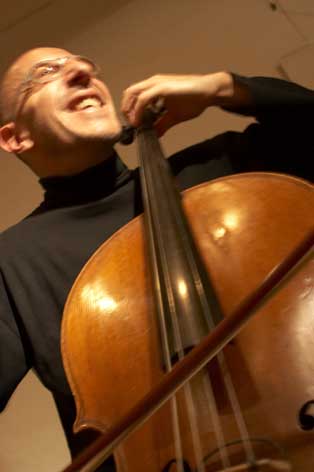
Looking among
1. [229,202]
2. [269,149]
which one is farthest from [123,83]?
[229,202]

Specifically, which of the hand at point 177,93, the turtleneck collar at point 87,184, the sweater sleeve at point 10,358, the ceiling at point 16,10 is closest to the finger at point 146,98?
the hand at point 177,93

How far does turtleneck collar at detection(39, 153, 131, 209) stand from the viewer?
84 cm

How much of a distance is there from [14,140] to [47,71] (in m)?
0.15

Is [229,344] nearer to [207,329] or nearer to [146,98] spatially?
[207,329]

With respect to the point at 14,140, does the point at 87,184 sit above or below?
below

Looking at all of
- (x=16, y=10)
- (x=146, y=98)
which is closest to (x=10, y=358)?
(x=146, y=98)

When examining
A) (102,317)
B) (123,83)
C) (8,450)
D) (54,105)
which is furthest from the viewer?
(123,83)

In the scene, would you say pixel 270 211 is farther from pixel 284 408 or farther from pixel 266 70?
pixel 266 70

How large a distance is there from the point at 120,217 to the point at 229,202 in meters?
0.23

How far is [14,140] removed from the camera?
0.99m

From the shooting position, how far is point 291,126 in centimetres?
80

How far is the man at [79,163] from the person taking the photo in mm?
704

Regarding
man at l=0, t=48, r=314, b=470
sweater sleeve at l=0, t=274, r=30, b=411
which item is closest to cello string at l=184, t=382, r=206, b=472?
man at l=0, t=48, r=314, b=470

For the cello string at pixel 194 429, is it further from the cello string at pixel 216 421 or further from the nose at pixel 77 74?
the nose at pixel 77 74
